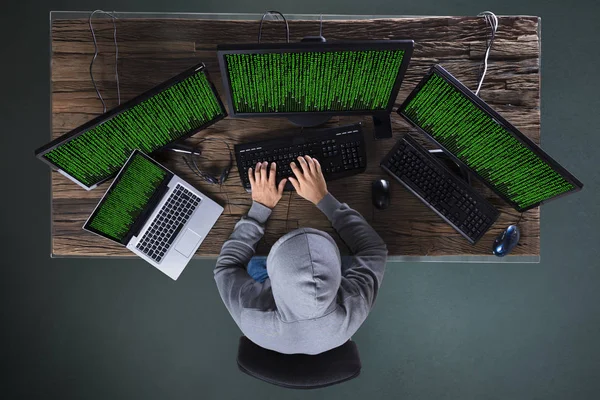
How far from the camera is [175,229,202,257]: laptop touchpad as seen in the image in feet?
5.12

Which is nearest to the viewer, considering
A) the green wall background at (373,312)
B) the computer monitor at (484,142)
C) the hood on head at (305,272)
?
the hood on head at (305,272)

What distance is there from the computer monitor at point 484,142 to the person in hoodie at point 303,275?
359 mm

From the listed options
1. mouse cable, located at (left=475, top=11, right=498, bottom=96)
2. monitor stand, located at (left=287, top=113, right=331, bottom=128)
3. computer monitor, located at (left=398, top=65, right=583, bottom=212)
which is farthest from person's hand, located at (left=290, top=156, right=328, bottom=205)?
Answer: mouse cable, located at (left=475, top=11, right=498, bottom=96)

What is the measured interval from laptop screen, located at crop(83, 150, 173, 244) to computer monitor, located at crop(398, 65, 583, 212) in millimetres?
799

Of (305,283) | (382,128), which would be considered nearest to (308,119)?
(382,128)

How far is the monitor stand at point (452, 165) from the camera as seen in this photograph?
61.9 inches

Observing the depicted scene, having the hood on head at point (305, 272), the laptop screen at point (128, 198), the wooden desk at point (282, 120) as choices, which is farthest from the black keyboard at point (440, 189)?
the laptop screen at point (128, 198)

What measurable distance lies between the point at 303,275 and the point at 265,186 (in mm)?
476

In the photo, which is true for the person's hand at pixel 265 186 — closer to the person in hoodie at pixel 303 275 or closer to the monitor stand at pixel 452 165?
the person in hoodie at pixel 303 275

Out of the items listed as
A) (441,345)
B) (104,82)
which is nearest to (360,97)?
(104,82)

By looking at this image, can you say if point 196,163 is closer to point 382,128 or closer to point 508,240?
point 382,128

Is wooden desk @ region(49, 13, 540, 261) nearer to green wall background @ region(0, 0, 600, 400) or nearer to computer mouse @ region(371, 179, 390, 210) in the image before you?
computer mouse @ region(371, 179, 390, 210)

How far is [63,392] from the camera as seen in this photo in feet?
7.79

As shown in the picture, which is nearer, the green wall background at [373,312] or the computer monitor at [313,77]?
the computer monitor at [313,77]
